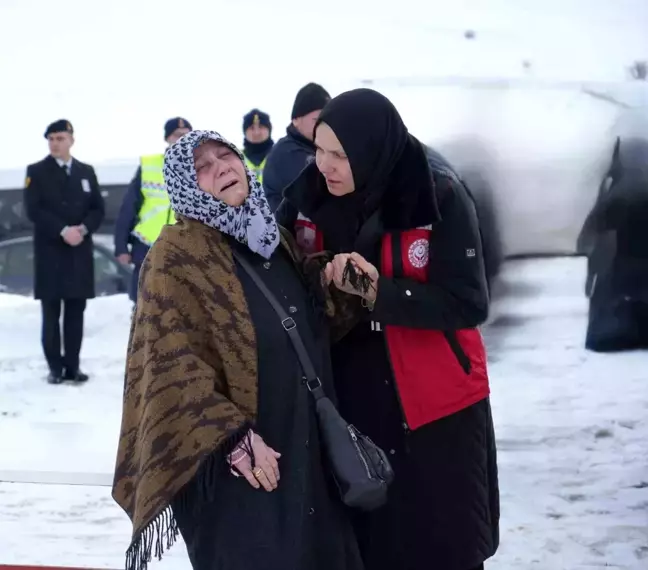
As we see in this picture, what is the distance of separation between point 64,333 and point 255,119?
160cm

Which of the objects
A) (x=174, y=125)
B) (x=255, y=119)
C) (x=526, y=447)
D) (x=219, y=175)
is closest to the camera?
(x=219, y=175)

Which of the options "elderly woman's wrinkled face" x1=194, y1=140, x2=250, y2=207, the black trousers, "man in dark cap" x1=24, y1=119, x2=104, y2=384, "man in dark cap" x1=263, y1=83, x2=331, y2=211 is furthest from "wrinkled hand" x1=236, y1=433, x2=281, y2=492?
the black trousers

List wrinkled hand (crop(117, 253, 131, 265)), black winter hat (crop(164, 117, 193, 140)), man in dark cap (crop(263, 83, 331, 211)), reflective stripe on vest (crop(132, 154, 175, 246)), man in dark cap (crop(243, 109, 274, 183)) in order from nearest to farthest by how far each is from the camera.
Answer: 1. man in dark cap (crop(263, 83, 331, 211))
2. man in dark cap (crop(243, 109, 274, 183))
3. black winter hat (crop(164, 117, 193, 140))
4. reflective stripe on vest (crop(132, 154, 175, 246))
5. wrinkled hand (crop(117, 253, 131, 265))

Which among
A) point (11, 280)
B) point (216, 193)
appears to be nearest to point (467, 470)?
point (216, 193)

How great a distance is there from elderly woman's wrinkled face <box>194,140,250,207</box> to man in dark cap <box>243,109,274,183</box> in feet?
6.42

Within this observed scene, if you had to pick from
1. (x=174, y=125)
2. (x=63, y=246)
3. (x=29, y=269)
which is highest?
(x=174, y=125)

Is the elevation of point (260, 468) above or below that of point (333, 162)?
below

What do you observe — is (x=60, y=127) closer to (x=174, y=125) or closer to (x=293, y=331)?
(x=174, y=125)

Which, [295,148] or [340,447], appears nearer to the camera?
[340,447]

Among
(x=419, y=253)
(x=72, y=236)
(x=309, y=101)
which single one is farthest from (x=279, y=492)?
(x=72, y=236)

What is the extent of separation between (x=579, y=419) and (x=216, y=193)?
2.26 m

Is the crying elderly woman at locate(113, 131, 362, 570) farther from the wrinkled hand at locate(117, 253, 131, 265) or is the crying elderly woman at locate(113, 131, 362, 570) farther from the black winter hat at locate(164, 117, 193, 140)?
the wrinkled hand at locate(117, 253, 131, 265)

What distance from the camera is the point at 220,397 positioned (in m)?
1.23

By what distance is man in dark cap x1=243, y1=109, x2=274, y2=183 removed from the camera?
330 cm
